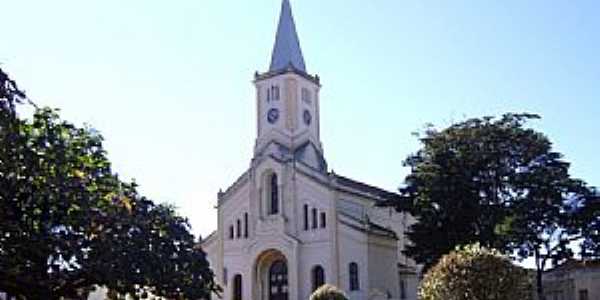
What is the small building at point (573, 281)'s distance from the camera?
49.1 metres

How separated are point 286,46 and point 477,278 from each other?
4704cm

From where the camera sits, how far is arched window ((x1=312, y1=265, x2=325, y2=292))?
57.7 metres

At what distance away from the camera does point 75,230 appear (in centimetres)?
2759

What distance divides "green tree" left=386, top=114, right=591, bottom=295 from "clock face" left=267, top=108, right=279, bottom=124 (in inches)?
791

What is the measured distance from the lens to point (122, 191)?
30594 mm

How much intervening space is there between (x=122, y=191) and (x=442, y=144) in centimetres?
2206

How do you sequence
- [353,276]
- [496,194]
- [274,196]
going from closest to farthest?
[496,194] < [353,276] < [274,196]

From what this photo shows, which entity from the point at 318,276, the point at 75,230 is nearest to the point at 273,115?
the point at 318,276

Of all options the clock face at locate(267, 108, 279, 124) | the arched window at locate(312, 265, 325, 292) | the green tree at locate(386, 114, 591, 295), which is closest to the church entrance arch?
the arched window at locate(312, 265, 325, 292)

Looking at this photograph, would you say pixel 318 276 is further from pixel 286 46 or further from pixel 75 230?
pixel 75 230

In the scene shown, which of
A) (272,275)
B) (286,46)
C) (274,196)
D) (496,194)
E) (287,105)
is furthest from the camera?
(286,46)

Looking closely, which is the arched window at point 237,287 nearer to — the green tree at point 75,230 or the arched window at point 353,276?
the arched window at point 353,276

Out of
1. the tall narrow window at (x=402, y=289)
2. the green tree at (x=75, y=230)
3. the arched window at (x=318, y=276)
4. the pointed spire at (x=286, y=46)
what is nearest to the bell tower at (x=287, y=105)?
the pointed spire at (x=286, y=46)

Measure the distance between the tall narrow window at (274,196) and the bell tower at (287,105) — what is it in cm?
261
